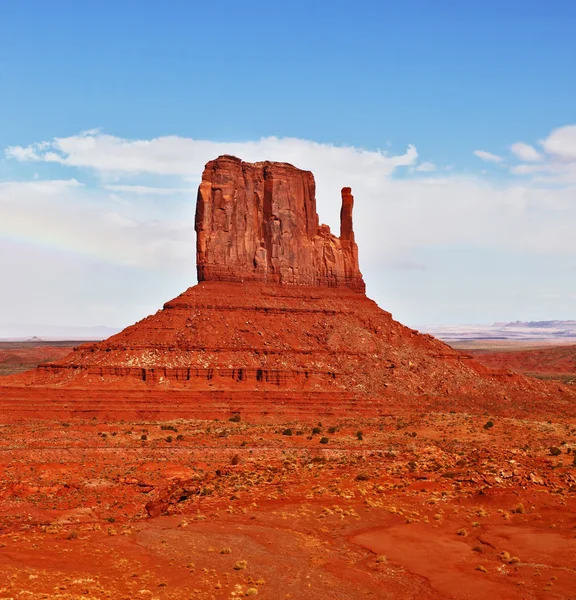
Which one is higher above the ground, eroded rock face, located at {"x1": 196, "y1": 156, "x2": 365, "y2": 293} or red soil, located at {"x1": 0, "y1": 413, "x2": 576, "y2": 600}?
eroded rock face, located at {"x1": 196, "y1": 156, "x2": 365, "y2": 293}

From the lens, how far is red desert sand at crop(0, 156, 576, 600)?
76.4ft

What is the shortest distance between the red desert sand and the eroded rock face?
200 millimetres

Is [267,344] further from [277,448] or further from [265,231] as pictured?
[277,448]

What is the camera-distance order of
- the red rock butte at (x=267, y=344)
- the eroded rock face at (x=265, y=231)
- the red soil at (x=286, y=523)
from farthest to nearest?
the eroded rock face at (x=265, y=231), the red rock butte at (x=267, y=344), the red soil at (x=286, y=523)

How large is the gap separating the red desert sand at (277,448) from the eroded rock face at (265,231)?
0.66 ft

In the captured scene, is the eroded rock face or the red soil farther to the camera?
the eroded rock face

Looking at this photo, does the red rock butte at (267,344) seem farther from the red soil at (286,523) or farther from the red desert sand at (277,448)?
the red soil at (286,523)

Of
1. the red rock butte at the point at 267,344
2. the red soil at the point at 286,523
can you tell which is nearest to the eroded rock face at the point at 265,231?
the red rock butte at the point at 267,344

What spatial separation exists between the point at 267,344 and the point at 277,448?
1134 inches

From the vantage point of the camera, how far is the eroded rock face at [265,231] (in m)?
84.2

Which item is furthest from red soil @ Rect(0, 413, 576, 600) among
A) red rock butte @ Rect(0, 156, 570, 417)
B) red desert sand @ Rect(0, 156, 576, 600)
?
red rock butte @ Rect(0, 156, 570, 417)

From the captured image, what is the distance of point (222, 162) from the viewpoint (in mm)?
85312

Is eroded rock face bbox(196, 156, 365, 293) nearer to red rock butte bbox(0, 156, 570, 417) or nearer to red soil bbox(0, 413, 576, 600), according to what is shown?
red rock butte bbox(0, 156, 570, 417)

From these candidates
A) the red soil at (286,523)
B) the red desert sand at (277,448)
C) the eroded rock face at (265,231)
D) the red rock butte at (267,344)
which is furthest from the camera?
the eroded rock face at (265,231)
